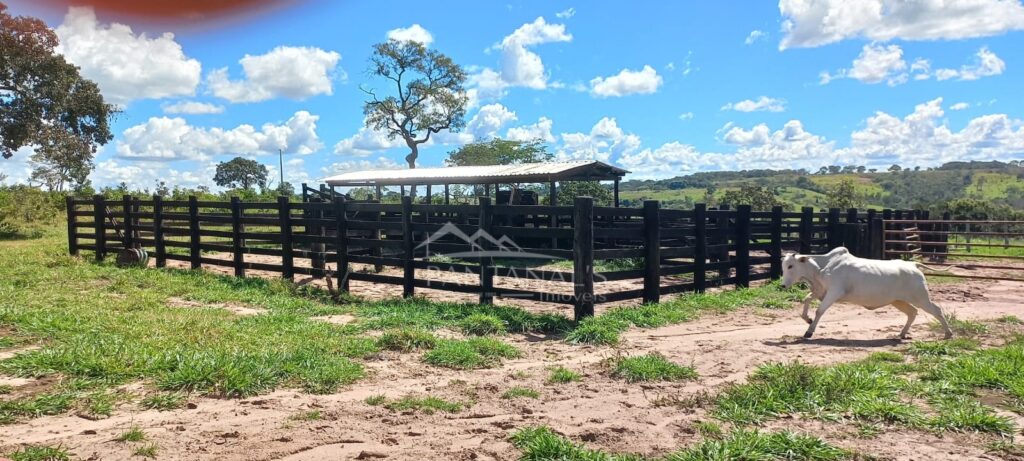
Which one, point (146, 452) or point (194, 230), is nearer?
point (146, 452)

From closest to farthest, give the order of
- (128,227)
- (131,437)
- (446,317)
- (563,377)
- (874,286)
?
(131,437) → (563,377) → (874,286) → (446,317) → (128,227)

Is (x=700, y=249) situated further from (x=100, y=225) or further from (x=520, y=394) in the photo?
(x=100, y=225)

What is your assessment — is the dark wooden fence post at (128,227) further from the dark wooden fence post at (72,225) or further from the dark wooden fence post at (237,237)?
the dark wooden fence post at (237,237)

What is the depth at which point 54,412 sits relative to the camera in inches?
150

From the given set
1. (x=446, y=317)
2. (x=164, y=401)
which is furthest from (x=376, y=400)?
(x=446, y=317)

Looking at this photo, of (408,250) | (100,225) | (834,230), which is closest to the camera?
(408,250)

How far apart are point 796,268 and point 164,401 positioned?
20.6 feet

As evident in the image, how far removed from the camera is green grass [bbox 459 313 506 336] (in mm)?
6731

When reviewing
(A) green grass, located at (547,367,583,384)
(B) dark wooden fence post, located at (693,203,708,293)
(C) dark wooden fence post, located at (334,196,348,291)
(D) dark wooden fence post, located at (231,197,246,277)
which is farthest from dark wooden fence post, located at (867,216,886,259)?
(D) dark wooden fence post, located at (231,197,246,277)

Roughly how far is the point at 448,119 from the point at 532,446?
123 feet

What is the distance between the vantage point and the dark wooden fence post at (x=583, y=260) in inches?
285

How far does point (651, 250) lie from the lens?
8328mm

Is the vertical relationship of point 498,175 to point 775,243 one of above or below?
above

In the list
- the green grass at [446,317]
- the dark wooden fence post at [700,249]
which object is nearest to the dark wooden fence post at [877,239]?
the dark wooden fence post at [700,249]
